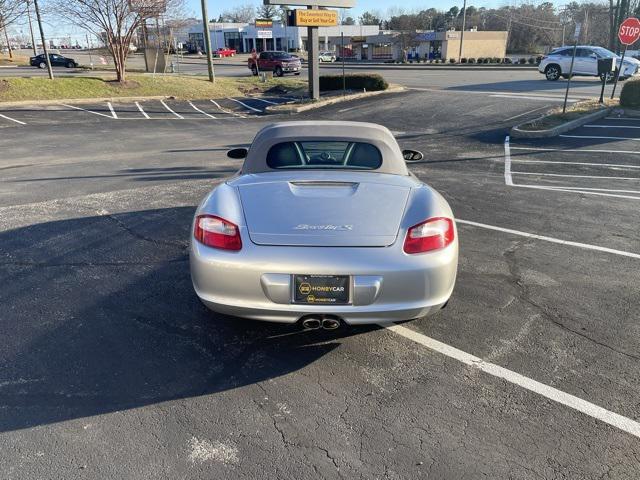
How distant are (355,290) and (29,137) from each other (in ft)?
48.0

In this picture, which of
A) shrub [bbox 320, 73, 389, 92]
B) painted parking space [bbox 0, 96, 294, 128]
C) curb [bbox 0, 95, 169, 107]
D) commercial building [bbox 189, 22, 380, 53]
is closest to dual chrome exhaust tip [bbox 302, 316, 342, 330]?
painted parking space [bbox 0, 96, 294, 128]

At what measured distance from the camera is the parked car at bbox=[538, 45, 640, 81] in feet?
81.8

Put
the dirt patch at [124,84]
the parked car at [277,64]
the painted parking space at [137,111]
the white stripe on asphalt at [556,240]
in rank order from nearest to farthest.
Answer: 1. the white stripe on asphalt at [556,240]
2. the painted parking space at [137,111]
3. the dirt patch at [124,84]
4. the parked car at [277,64]

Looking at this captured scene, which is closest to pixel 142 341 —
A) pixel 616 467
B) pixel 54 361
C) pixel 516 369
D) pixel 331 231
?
pixel 54 361

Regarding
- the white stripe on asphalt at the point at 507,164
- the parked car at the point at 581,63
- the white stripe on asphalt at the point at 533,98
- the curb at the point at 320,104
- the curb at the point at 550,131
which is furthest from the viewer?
the parked car at the point at 581,63

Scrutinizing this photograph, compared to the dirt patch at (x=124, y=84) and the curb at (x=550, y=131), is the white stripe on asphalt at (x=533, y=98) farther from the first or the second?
the dirt patch at (x=124, y=84)

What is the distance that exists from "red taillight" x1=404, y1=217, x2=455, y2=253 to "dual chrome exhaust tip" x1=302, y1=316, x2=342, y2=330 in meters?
0.63

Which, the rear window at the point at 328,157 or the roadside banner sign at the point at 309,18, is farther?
the roadside banner sign at the point at 309,18

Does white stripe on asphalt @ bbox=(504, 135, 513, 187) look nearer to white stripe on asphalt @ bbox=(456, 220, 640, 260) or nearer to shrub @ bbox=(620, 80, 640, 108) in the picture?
white stripe on asphalt @ bbox=(456, 220, 640, 260)

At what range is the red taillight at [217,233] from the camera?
3.09 meters

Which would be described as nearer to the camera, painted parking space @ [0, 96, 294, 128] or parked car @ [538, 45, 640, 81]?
painted parking space @ [0, 96, 294, 128]

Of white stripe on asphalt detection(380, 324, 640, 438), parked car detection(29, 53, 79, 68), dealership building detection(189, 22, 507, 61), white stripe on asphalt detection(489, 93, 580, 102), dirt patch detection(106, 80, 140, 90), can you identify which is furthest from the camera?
dealership building detection(189, 22, 507, 61)

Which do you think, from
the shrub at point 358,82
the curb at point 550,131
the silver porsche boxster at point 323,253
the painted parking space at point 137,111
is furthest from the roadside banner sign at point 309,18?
the silver porsche boxster at point 323,253

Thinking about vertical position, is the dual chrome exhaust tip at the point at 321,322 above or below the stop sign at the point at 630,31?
below
